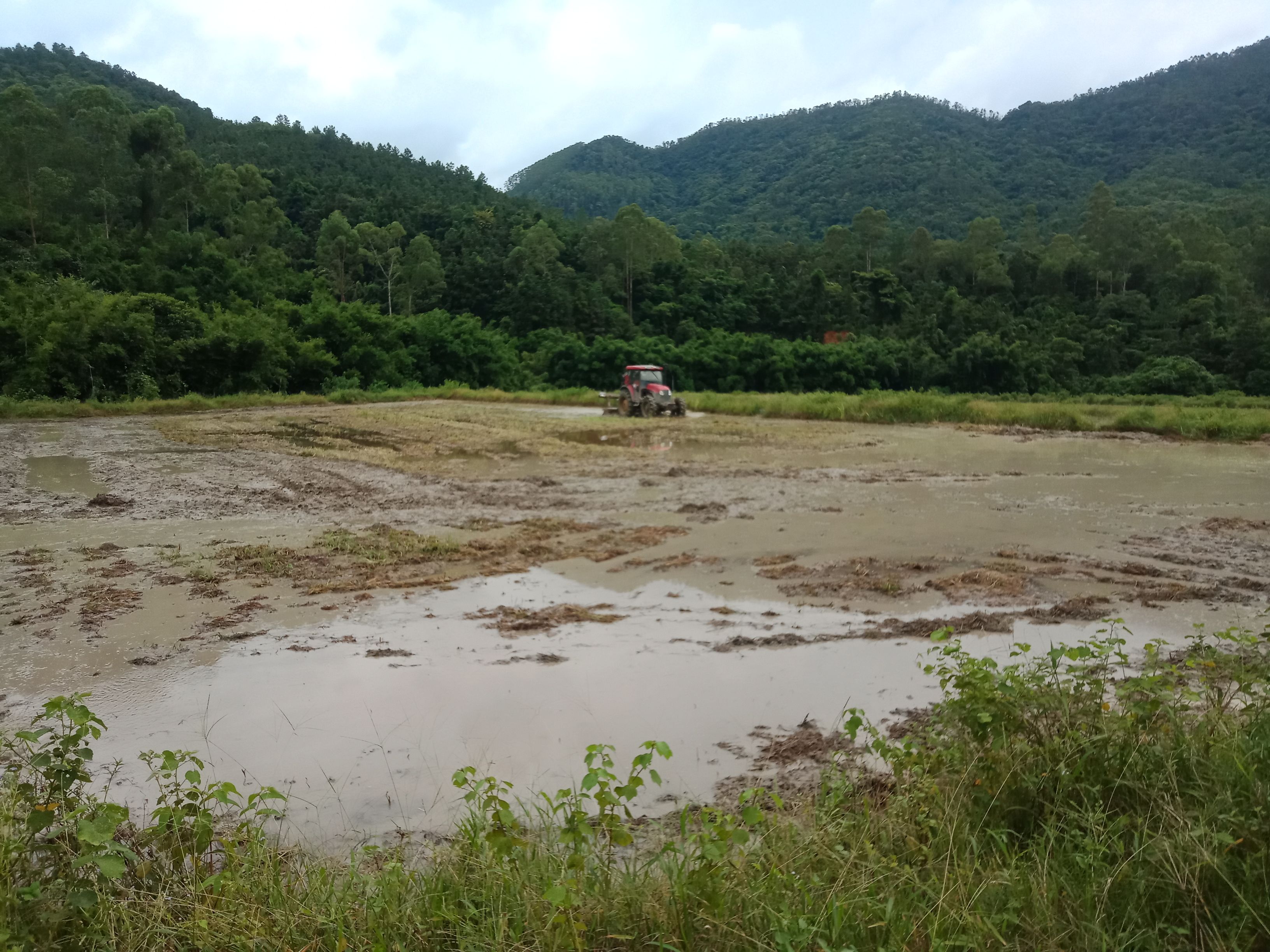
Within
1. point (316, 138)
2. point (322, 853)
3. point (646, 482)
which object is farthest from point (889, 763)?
point (316, 138)

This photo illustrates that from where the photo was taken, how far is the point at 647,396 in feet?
90.5

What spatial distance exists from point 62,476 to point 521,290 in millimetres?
38881

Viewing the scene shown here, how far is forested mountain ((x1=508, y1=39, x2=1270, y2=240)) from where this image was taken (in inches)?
2982

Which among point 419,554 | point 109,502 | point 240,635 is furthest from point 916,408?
point 240,635

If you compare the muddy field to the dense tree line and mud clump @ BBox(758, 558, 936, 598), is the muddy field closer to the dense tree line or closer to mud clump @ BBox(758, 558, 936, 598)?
mud clump @ BBox(758, 558, 936, 598)

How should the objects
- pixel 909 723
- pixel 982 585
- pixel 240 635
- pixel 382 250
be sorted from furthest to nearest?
pixel 382 250 → pixel 982 585 → pixel 240 635 → pixel 909 723

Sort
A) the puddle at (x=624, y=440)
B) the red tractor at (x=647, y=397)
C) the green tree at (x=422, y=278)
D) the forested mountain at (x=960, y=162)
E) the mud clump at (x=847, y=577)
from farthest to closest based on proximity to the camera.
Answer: the forested mountain at (x=960, y=162) → the green tree at (x=422, y=278) → the red tractor at (x=647, y=397) → the puddle at (x=624, y=440) → the mud clump at (x=847, y=577)

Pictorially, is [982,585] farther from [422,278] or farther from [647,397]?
[422,278]

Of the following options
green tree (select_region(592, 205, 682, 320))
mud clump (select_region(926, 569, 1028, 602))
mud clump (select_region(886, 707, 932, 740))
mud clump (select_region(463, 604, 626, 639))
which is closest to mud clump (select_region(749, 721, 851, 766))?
mud clump (select_region(886, 707, 932, 740))

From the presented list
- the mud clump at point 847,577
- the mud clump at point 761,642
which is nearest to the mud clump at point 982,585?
the mud clump at point 847,577

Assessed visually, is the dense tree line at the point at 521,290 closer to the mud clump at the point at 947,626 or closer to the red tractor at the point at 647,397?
the red tractor at the point at 647,397

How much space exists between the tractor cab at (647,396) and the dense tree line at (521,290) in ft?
50.8

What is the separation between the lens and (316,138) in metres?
82.7

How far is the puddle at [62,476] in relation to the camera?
12.7 metres
